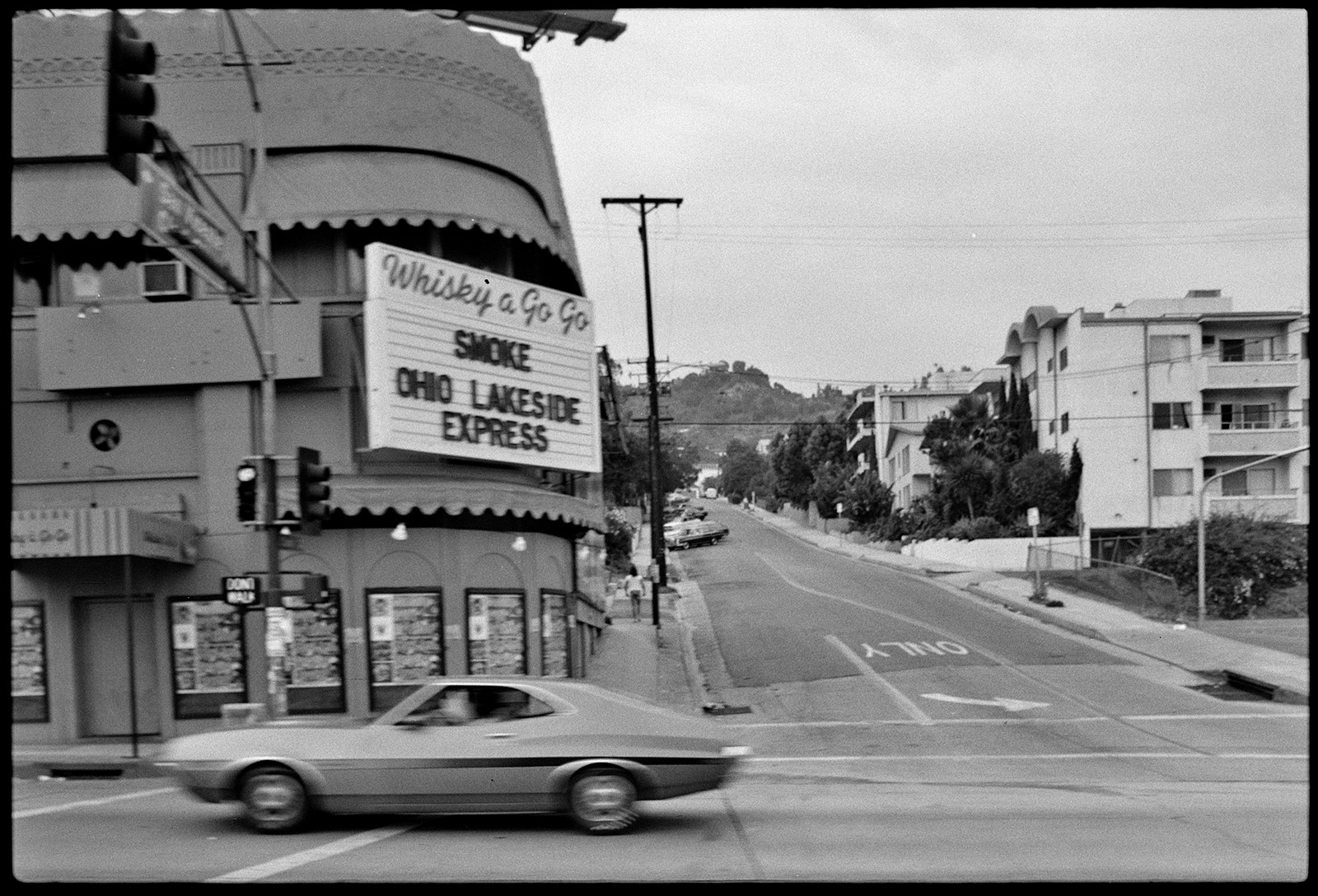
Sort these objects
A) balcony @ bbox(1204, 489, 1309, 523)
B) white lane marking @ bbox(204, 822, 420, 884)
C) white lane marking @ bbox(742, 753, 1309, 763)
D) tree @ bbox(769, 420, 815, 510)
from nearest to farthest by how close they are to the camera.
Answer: white lane marking @ bbox(204, 822, 420, 884) → white lane marking @ bbox(742, 753, 1309, 763) → balcony @ bbox(1204, 489, 1309, 523) → tree @ bbox(769, 420, 815, 510)

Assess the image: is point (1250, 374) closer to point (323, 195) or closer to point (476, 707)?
point (323, 195)

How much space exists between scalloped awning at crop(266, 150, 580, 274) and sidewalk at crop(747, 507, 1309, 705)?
18.8 m

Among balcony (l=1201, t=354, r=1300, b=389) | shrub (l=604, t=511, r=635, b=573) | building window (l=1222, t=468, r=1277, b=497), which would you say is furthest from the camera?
shrub (l=604, t=511, r=635, b=573)

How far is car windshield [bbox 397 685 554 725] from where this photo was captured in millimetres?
12502

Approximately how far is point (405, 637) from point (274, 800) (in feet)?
38.5

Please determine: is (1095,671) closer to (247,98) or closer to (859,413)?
(247,98)

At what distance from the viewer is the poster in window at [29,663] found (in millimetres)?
22859

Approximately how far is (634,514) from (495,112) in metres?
70.7

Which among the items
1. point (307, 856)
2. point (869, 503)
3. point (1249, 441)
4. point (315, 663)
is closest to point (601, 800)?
point (307, 856)

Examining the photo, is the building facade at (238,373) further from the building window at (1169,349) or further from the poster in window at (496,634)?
the building window at (1169,349)

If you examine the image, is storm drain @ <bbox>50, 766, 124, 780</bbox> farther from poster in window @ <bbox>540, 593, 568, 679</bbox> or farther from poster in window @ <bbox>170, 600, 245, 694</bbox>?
poster in window @ <bbox>540, 593, 568, 679</bbox>

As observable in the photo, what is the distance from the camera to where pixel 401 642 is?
2370cm

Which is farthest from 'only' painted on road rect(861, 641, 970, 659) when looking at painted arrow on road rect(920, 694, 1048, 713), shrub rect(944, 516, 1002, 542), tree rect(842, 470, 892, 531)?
tree rect(842, 470, 892, 531)

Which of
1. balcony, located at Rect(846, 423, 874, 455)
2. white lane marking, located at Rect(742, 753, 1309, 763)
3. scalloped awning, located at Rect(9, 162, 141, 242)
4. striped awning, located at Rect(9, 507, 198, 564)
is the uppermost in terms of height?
scalloped awning, located at Rect(9, 162, 141, 242)
